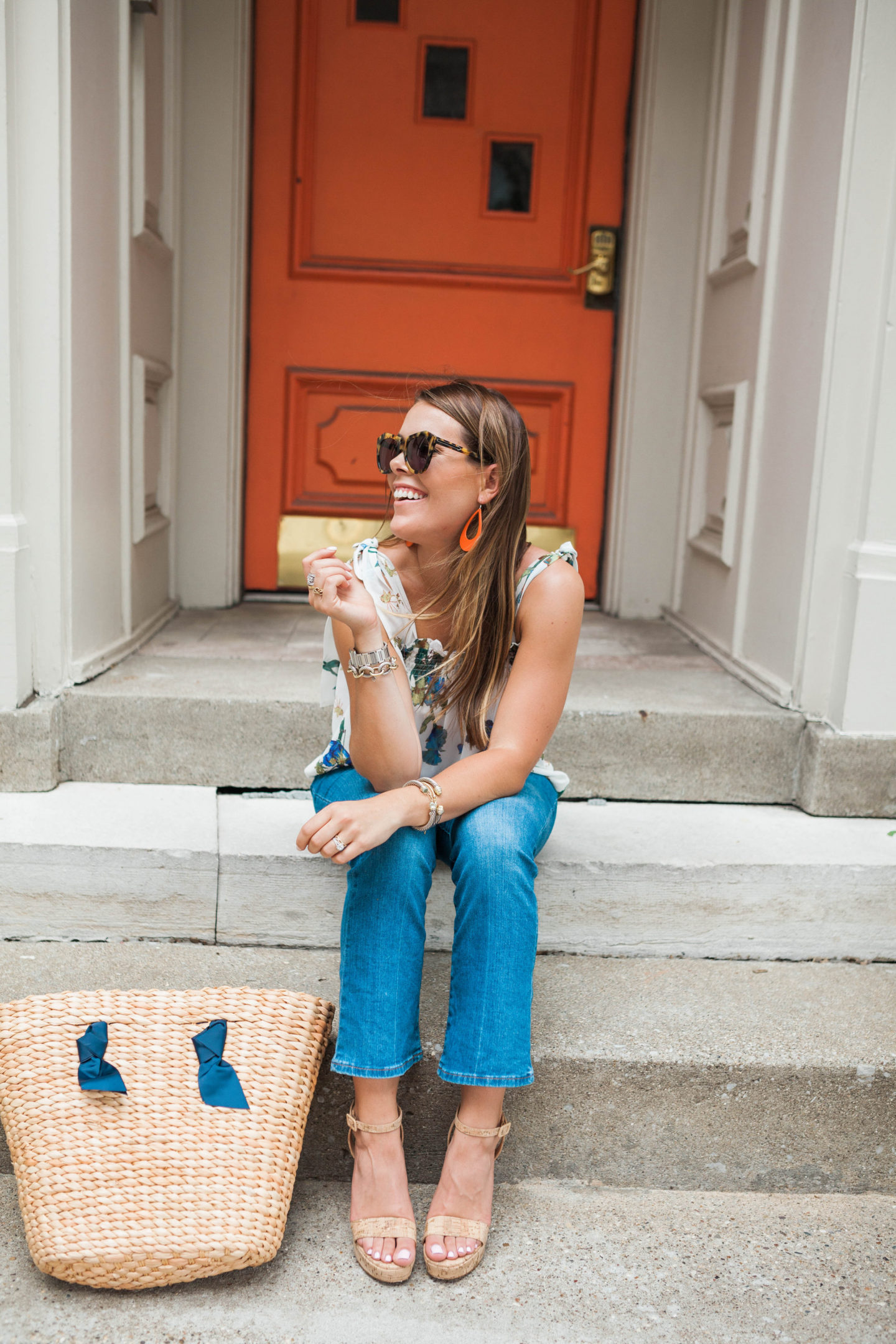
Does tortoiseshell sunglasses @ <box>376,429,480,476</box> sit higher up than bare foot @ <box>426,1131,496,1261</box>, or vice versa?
tortoiseshell sunglasses @ <box>376,429,480,476</box>

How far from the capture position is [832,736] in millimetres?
2410

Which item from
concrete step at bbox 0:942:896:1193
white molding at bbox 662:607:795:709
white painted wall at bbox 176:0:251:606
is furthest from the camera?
white painted wall at bbox 176:0:251:606

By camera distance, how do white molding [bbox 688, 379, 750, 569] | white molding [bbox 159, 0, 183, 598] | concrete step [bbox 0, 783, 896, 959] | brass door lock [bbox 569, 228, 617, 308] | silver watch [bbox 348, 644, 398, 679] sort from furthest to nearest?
brass door lock [bbox 569, 228, 617, 308] < white molding [bbox 159, 0, 183, 598] < white molding [bbox 688, 379, 750, 569] < concrete step [bbox 0, 783, 896, 959] < silver watch [bbox 348, 644, 398, 679]

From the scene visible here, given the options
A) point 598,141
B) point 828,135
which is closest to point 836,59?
point 828,135

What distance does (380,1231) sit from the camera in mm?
1593

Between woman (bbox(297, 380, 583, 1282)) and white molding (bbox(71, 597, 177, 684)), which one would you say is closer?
woman (bbox(297, 380, 583, 1282))

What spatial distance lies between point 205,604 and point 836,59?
2.17 m

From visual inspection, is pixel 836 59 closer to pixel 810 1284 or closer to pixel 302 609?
pixel 302 609

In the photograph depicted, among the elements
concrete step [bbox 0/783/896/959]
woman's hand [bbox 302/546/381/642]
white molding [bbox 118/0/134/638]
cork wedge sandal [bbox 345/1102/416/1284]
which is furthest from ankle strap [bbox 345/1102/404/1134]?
white molding [bbox 118/0/134/638]

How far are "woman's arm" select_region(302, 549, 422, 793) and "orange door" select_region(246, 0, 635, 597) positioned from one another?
181cm

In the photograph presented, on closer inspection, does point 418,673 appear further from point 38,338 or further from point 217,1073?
point 38,338

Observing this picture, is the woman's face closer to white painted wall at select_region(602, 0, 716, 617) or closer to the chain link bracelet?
the chain link bracelet

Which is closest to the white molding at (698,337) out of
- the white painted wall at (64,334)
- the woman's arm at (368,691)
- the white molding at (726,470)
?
the white molding at (726,470)

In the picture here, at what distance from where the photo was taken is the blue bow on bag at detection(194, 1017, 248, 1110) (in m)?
1.58
